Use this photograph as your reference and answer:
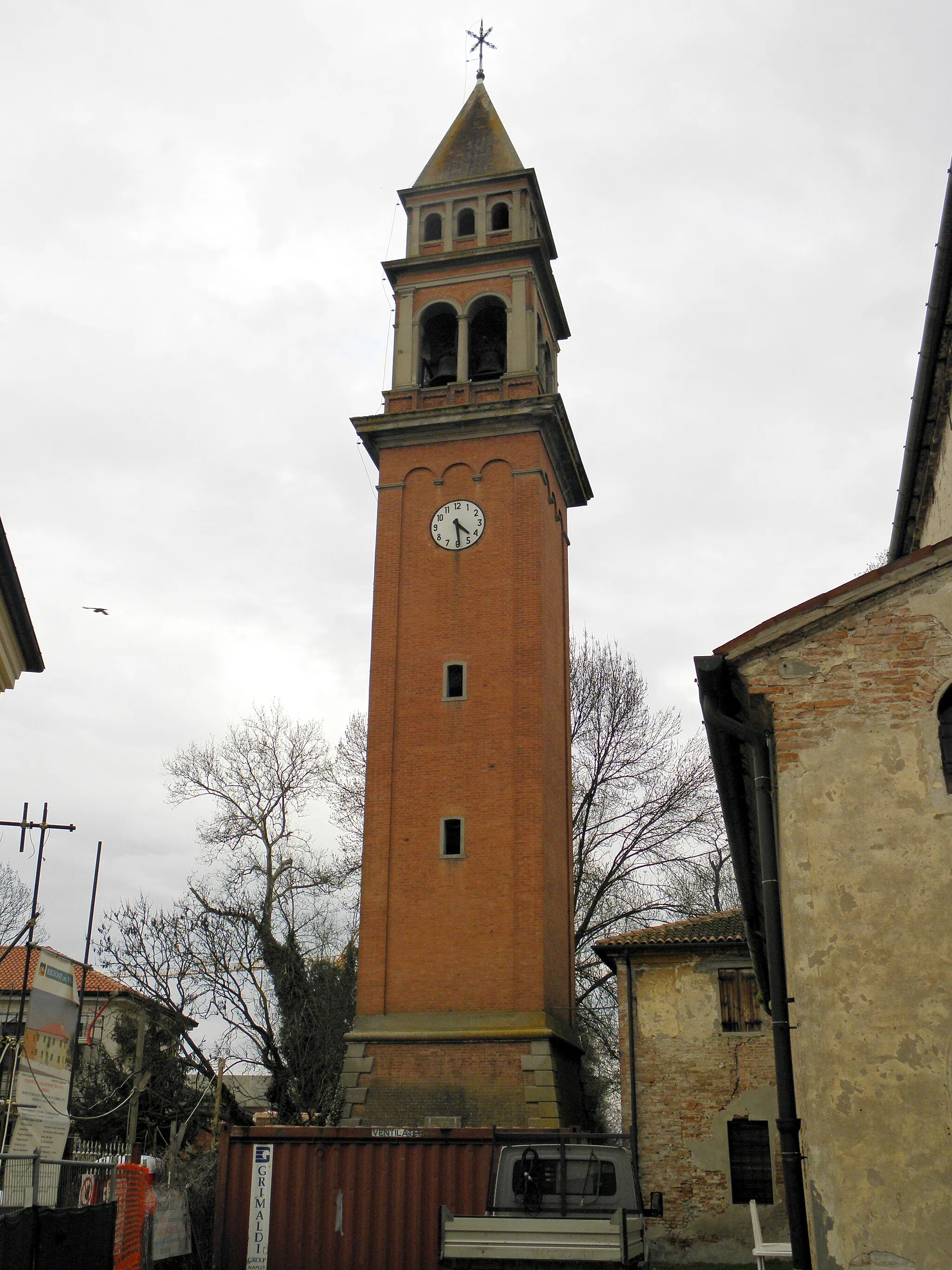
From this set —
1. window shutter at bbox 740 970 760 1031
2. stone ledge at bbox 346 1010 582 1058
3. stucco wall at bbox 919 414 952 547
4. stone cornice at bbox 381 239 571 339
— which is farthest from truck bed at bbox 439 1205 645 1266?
stone cornice at bbox 381 239 571 339

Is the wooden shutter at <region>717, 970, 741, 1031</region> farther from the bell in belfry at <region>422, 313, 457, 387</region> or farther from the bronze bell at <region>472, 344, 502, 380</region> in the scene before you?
the bell in belfry at <region>422, 313, 457, 387</region>

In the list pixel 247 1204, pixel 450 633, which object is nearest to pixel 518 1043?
pixel 247 1204

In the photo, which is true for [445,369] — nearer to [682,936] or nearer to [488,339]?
[488,339]

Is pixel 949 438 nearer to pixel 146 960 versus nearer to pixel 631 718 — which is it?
pixel 631 718

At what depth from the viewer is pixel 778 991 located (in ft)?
29.5

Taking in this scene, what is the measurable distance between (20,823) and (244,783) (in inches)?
866

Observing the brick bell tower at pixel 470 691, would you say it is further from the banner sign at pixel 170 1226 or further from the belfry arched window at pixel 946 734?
the belfry arched window at pixel 946 734

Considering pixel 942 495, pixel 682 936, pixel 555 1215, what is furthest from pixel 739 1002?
pixel 555 1215

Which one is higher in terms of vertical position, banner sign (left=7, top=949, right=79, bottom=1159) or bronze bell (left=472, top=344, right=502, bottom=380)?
bronze bell (left=472, top=344, right=502, bottom=380)

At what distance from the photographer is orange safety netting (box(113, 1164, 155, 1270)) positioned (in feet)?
45.6

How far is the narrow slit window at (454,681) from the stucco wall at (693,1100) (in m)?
6.62

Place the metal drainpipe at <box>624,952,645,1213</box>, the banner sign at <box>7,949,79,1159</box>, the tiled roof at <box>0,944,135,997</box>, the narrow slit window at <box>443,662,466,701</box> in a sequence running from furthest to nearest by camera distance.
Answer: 1. the tiled roof at <box>0,944,135,997</box>
2. the narrow slit window at <box>443,662,466,701</box>
3. the metal drainpipe at <box>624,952,645,1213</box>
4. the banner sign at <box>7,949,79,1159</box>

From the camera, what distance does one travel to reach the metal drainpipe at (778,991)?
8477 mm

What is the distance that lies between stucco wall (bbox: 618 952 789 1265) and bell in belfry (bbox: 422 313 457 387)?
14735 millimetres
